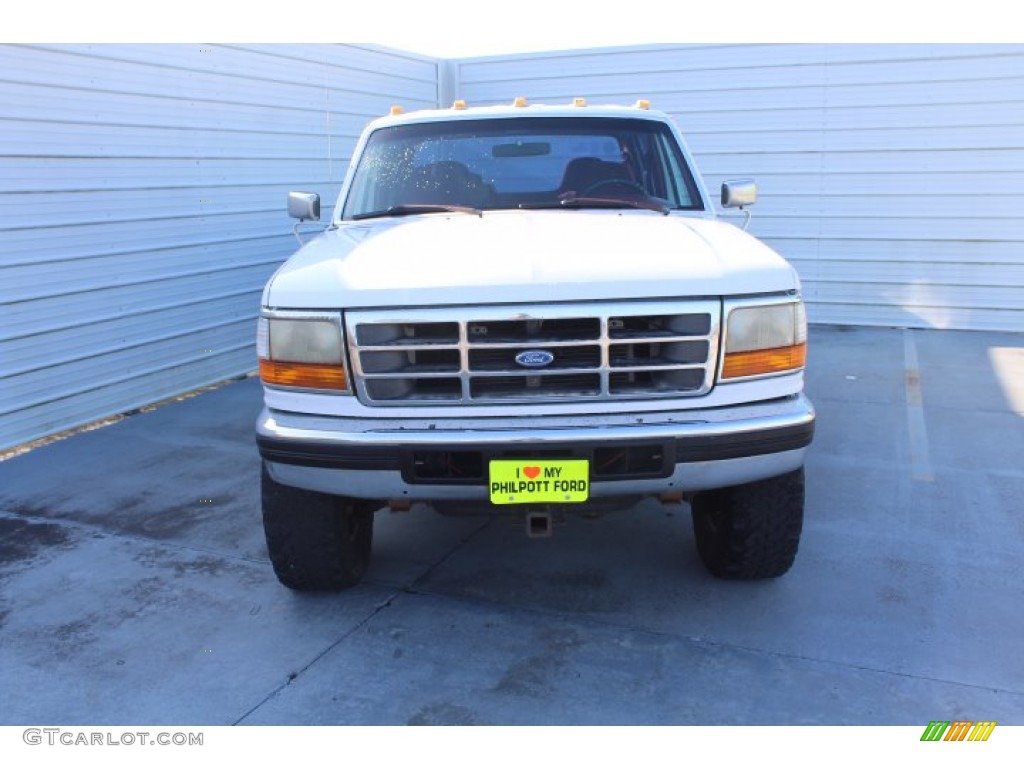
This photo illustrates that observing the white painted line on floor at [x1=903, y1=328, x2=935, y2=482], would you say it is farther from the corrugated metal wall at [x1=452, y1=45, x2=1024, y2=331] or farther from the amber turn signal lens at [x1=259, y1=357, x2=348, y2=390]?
the amber turn signal lens at [x1=259, y1=357, x2=348, y2=390]

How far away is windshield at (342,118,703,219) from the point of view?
400 centimetres

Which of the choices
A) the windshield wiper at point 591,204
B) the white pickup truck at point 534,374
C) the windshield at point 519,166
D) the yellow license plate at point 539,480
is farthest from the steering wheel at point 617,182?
the yellow license plate at point 539,480

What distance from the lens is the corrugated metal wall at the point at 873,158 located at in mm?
8797

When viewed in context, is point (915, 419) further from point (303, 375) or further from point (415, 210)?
point (303, 375)

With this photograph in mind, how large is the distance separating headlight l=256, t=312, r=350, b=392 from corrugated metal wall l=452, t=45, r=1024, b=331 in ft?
26.3

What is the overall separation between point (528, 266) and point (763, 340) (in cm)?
84

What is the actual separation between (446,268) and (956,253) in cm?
811

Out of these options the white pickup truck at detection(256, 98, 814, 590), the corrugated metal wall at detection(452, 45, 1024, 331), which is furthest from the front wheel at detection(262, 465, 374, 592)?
the corrugated metal wall at detection(452, 45, 1024, 331)

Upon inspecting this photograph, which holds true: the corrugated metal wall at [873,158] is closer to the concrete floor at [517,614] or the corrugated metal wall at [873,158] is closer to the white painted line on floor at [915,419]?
the white painted line on floor at [915,419]

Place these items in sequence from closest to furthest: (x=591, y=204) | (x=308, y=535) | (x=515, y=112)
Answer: (x=308, y=535) < (x=591, y=204) < (x=515, y=112)

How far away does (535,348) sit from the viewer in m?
2.75

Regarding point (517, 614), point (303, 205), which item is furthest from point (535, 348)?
point (303, 205)

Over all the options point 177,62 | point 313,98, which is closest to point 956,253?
point 313,98

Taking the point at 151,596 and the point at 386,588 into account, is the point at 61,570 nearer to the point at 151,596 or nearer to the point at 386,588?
the point at 151,596
